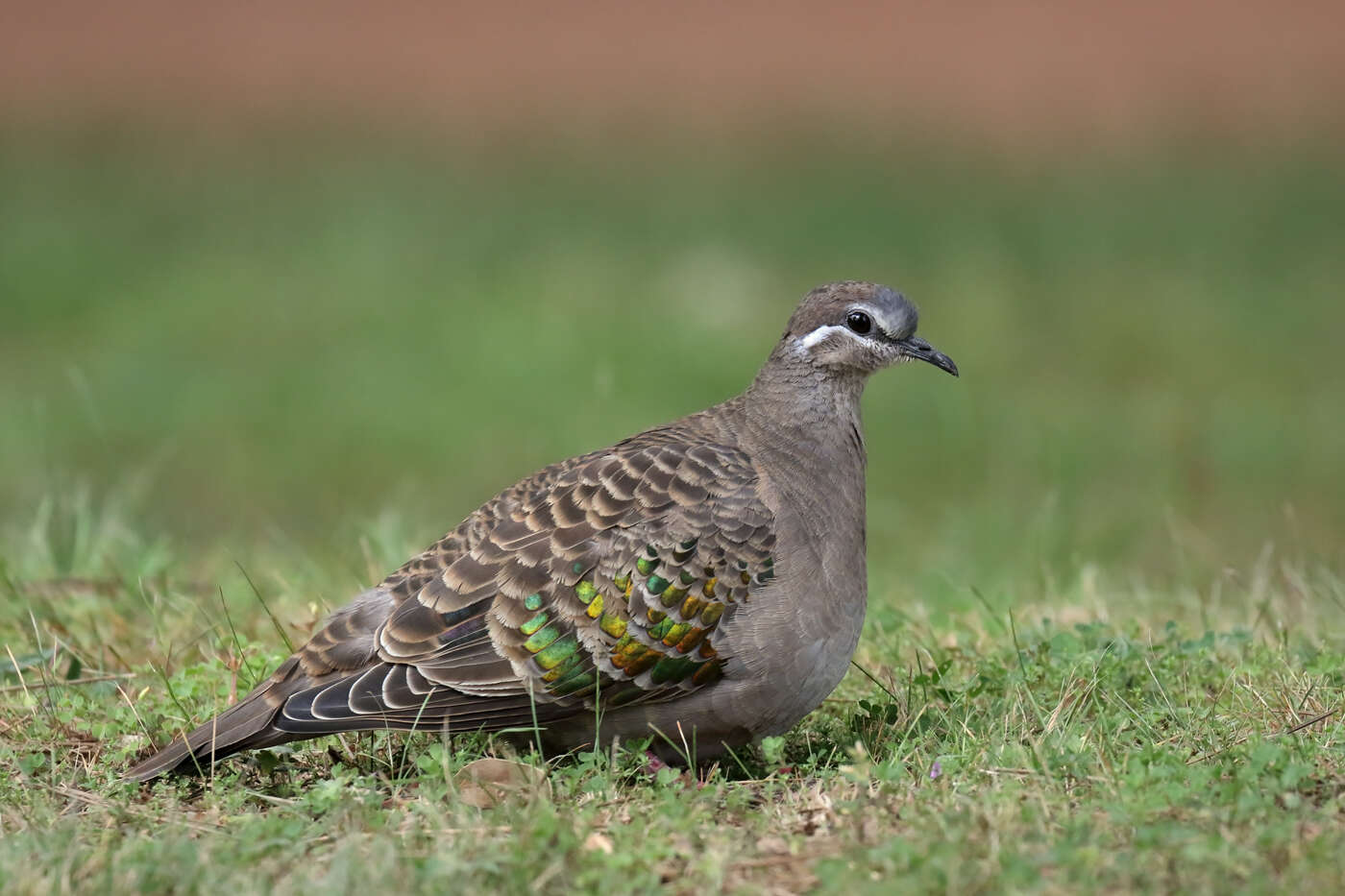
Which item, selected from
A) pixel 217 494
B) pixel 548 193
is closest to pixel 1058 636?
pixel 217 494

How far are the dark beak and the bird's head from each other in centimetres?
1

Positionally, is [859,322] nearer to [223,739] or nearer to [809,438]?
[809,438]

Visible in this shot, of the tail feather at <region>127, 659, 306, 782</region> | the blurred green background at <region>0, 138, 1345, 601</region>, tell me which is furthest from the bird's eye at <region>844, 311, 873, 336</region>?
the blurred green background at <region>0, 138, 1345, 601</region>

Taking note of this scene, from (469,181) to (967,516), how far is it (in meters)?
6.41

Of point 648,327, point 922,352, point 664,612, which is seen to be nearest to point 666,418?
point 648,327

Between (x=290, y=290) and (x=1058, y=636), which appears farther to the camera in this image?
(x=290, y=290)

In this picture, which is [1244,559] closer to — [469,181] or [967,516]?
[967,516]

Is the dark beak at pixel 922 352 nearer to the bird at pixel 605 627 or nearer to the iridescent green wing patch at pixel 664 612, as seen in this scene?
the bird at pixel 605 627

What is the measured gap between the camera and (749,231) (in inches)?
517

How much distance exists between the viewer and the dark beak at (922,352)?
525 centimetres

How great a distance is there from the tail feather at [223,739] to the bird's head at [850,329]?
1911mm

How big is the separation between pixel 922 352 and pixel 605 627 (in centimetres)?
153

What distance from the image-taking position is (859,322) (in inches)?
204

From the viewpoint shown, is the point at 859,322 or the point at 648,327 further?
the point at 648,327
